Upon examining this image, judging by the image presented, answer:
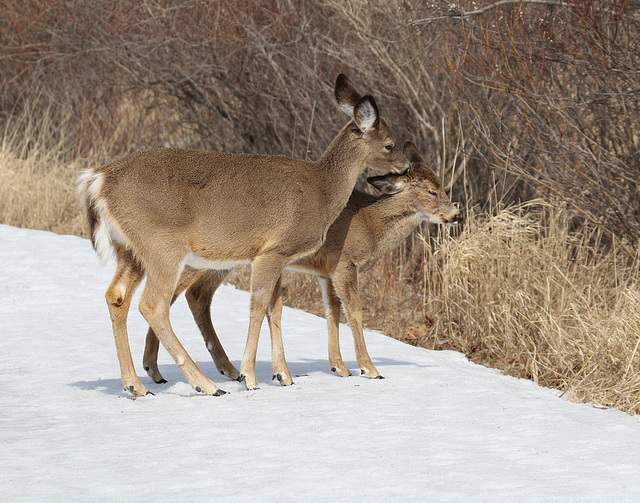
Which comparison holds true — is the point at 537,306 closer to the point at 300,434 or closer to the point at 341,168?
the point at 341,168

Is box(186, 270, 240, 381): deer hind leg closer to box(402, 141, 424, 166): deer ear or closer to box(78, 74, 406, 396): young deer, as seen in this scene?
box(78, 74, 406, 396): young deer

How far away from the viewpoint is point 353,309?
7.03 metres

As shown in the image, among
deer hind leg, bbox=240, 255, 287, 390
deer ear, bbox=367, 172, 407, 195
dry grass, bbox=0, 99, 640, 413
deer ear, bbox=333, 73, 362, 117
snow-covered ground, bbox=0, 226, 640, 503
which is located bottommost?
dry grass, bbox=0, 99, 640, 413

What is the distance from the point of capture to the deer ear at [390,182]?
295 inches

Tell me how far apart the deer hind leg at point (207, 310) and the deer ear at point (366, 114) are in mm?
1504

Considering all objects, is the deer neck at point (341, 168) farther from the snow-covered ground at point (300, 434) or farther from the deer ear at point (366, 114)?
the snow-covered ground at point (300, 434)

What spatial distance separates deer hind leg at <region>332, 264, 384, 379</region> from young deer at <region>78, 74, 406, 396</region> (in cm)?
50

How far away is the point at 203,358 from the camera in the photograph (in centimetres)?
779

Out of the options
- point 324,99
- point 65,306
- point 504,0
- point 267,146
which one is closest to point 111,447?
point 65,306

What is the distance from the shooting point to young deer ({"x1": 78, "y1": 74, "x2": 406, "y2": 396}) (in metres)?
6.17

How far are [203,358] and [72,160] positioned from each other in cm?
1025

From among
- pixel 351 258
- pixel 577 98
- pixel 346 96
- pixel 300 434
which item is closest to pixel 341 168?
pixel 346 96

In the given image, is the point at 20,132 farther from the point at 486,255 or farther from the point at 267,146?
the point at 486,255

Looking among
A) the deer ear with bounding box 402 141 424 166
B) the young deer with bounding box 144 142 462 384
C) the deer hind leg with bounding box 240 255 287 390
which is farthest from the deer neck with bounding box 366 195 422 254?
the deer hind leg with bounding box 240 255 287 390
